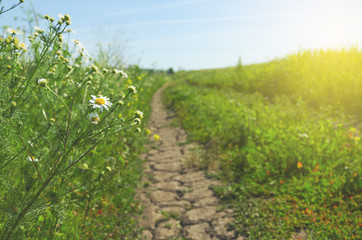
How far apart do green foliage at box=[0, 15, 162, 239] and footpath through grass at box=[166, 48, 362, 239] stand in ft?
5.11

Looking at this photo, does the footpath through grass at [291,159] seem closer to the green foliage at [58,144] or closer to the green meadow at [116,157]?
the green meadow at [116,157]

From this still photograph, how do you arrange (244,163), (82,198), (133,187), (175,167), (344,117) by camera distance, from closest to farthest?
1. (82,198)
2. (133,187)
3. (244,163)
4. (175,167)
5. (344,117)

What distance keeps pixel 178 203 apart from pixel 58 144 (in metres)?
2.46

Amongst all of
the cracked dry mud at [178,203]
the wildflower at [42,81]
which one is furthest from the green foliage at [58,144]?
the cracked dry mud at [178,203]

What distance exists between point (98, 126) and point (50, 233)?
138 cm

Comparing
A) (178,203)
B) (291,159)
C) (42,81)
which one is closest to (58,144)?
(42,81)

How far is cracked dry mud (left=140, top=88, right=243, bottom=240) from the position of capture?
11.3ft

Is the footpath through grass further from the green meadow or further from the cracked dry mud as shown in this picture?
the cracked dry mud

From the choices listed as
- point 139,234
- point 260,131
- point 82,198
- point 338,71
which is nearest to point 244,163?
point 260,131

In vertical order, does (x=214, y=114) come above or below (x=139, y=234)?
above

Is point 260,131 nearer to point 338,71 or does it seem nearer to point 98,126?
point 98,126

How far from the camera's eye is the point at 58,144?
2035mm

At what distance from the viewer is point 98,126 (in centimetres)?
182

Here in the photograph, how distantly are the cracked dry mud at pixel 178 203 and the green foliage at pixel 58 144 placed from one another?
0.25 m
